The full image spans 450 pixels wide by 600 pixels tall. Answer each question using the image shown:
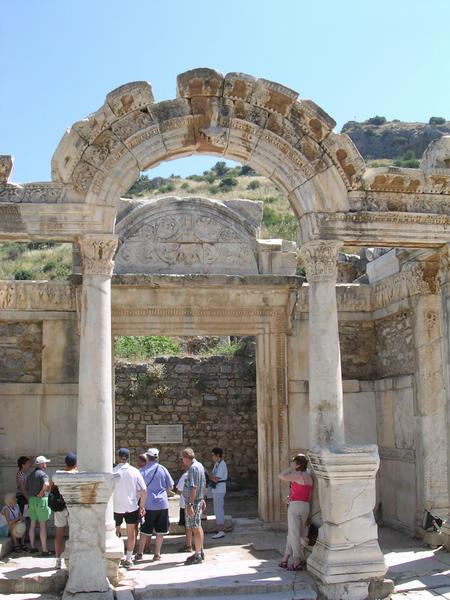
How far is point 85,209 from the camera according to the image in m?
7.95

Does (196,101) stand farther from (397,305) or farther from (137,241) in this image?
(397,305)

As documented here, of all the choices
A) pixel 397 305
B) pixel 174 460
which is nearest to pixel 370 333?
pixel 397 305

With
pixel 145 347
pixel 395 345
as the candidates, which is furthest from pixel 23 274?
pixel 395 345

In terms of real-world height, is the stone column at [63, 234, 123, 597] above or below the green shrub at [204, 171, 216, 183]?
below

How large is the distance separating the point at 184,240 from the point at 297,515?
4.78 m

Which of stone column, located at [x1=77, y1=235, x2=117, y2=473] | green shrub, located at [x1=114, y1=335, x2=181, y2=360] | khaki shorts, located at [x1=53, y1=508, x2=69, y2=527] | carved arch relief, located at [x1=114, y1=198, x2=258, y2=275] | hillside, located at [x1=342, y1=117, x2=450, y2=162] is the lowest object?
khaki shorts, located at [x1=53, y1=508, x2=69, y2=527]

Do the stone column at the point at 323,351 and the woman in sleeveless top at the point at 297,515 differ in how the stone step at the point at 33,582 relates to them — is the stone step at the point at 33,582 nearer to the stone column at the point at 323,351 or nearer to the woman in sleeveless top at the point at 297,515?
the woman in sleeveless top at the point at 297,515

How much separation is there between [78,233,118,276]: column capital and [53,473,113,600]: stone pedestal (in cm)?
221

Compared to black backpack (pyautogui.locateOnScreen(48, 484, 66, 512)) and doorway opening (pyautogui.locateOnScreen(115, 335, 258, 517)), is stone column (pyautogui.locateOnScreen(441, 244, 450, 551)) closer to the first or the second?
black backpack (pyautogui.locateOnScreen(48, 484, 66, 512))

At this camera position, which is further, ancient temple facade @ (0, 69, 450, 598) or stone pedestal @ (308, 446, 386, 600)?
ancient temple facade @ (0, 69, 450, 598)

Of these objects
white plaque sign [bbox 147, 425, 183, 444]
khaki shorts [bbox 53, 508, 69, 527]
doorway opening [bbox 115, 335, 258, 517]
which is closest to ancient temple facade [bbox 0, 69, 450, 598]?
khaki shorts [bbox 53, 508, 69, 527]

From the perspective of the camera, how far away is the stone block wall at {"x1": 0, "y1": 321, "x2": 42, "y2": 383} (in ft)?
35.0

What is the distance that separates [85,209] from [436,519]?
19.8 ft

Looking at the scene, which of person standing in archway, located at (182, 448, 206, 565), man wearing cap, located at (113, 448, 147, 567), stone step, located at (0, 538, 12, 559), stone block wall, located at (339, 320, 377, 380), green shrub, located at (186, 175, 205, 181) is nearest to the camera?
man wearing cap, located at (113, 448, 147, 567)
